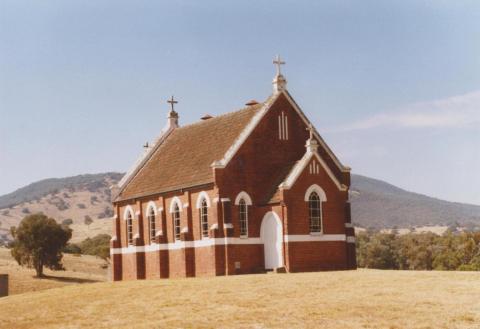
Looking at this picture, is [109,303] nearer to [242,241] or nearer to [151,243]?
[242,241]

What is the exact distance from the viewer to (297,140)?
162 feet

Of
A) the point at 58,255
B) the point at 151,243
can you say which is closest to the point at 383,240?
the point at 58,255

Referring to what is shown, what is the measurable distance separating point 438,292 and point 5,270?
7153 cm

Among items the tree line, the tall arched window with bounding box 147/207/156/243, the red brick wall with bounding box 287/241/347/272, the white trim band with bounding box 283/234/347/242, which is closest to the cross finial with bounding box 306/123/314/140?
the white trim band with bounding box 283/234/347/242

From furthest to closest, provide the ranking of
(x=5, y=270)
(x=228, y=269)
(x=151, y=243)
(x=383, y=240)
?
(x=383, y=240)
(x=5, y=270)
(x=151, y=243)
(x=228, y=269)

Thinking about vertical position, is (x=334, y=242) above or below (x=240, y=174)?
below

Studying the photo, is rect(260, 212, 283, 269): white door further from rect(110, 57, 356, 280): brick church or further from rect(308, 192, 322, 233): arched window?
rect(308, 192, 322, 233): arched window

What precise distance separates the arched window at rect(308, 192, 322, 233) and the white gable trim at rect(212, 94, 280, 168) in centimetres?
536

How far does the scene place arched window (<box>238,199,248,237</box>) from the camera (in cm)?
4653

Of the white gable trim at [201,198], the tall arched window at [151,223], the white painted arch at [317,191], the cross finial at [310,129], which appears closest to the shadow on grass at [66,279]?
the tall arched window at [151,223]

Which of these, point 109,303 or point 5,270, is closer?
point 109,303

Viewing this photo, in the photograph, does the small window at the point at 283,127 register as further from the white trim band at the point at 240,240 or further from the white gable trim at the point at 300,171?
the white trim band at the point at 240,240

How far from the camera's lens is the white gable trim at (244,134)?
46.2 m

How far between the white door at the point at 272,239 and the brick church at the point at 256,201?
60 mm
